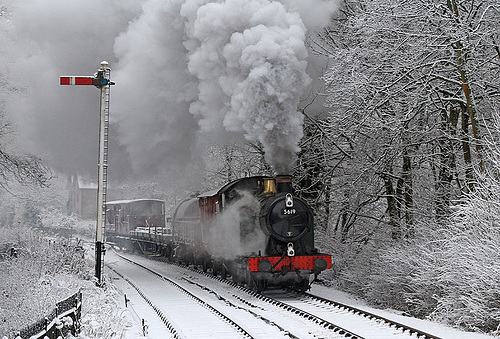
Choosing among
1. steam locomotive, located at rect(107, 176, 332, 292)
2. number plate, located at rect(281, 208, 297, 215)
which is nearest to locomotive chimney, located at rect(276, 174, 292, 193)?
steam locomotive, located at rect(107, 176, 332, 292)

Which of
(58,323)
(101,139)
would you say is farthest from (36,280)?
(58,323)

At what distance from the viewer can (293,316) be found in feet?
30.4

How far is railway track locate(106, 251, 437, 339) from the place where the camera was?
7.66m

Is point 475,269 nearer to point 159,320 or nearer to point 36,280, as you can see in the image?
point 159,320

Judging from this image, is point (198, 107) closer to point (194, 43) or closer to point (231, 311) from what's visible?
point (194, 43)

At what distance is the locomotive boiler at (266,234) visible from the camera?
1119 centimetres

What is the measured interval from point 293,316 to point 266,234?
2.38 metres

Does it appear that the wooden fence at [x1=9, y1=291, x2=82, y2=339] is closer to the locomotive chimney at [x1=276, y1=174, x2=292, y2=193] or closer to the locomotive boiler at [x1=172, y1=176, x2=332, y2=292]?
the locomotive boiler at [x1=172, y1=176, x2=332, y2=292]

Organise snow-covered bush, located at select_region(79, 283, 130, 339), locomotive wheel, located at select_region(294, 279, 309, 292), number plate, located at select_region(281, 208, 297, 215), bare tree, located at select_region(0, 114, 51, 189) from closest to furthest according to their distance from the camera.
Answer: snow-covered bush, located at select_region(79, 283, 130, 339)
number plate, located at select_region(281, 208, 297, 215)
locomotive wheel, located at select_region(294, 279, 309, 292)
bare tree, located at select_region(0, 114, 51, 189)

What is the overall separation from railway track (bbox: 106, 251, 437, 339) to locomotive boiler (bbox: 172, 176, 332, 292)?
0.52 metres

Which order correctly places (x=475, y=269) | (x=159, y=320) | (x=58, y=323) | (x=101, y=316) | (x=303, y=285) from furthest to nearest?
1. (x=303, y=285)
2. (x=159, y=320)
3. (x=101, y=316)
4. (x=475, y=269)
5. (x=58, y=323)

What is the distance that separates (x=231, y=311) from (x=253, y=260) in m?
1.36

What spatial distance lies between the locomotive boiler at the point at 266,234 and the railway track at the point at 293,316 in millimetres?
522

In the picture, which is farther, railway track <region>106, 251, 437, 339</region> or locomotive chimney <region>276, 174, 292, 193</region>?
locomotive chimney <region>276, 174, 292, 193</region>
